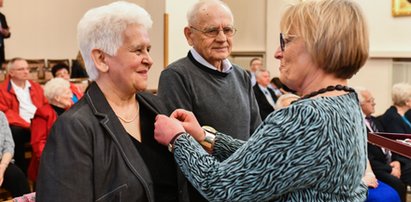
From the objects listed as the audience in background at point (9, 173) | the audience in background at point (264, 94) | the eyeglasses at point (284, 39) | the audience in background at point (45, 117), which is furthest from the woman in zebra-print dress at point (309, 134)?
the audience in background at point (264, 94)

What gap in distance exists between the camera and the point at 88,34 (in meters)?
1.49

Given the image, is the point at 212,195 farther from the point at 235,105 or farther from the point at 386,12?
the point at 386,12

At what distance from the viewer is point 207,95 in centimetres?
209

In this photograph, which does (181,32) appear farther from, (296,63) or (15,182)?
(296,63)

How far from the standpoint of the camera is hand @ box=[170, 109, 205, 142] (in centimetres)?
156

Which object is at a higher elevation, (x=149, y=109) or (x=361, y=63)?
(x=361, y=63)

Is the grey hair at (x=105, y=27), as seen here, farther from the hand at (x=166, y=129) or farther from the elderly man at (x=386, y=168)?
the elderly man at (x=386, y=168)

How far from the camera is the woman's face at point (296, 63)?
1281mm

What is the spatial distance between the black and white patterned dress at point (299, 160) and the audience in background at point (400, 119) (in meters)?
3.61

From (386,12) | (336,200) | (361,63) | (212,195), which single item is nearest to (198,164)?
(212,195)

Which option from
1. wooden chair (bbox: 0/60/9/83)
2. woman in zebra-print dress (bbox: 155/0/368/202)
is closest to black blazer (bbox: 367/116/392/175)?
woman in zebra-print dress (bbox: 155/0/368/202)

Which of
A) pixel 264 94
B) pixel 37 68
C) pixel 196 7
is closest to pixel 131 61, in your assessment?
pixel 196 7

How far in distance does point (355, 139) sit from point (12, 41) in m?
8.37

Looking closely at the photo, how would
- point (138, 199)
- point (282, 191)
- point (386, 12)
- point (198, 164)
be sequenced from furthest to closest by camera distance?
point (386, 12) < point (138, 199) < point (198, 164) < point (282, 191)
